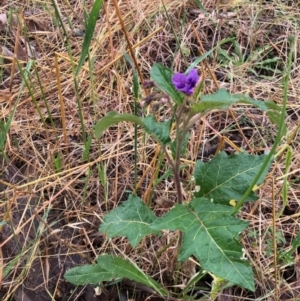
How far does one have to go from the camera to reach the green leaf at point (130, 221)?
1053mm

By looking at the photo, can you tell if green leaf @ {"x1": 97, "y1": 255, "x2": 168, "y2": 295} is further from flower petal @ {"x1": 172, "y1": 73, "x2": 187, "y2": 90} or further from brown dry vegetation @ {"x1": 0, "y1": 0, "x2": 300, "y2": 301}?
flower petal @ {"x1": 172, "y1": 73, "x2": 187, "y2": 90}

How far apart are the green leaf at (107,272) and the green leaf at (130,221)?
9 cm

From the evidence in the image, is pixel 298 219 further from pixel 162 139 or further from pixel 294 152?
pixel 162 139

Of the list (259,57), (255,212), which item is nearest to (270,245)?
(255,212)

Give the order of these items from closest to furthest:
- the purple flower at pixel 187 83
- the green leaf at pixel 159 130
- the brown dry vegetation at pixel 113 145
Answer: the purple flower at pixel 187 83 → the green leaf at pixel 159 130 → the brown dry vegetation at pixel 113 145

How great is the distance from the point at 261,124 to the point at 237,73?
0.26 m

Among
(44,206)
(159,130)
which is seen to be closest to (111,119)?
(159,130)

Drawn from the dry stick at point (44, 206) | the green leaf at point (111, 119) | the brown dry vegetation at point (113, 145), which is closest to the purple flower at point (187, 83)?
the green leaf at point (111, 119)

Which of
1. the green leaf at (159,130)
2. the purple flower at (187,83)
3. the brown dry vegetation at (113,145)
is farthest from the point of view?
the brown dry vegetation at (113,145)

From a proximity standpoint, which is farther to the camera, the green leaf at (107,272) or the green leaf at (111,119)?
the green leaf at (107,272)

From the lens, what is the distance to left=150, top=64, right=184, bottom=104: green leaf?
3.20 feet

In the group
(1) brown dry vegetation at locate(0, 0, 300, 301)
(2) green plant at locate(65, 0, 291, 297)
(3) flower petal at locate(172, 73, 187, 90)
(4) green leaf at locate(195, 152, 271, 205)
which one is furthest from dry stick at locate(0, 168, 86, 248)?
(3) flower petal at locate(172, 73, 187, 90)

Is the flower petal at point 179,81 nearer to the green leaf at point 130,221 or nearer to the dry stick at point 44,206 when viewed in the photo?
the green leaf at point 130,221

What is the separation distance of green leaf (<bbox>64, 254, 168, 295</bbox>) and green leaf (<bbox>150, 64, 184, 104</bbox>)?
0.40 meters
